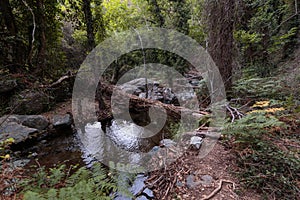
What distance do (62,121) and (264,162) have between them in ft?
15.6

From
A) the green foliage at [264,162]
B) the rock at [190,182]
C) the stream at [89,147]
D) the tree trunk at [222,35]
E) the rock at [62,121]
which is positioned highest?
the tree trunk at [222,35]

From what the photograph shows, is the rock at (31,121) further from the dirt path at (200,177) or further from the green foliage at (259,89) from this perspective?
the green foliage at (259,89)

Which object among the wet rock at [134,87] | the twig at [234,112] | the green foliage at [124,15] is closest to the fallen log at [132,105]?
the wet rock at [134,87]

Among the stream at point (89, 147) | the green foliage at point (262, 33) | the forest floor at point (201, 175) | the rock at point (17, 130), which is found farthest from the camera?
the green foliage at point (262, 33)

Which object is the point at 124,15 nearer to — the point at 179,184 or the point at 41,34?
the point at 41,34

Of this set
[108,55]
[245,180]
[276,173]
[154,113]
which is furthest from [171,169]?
[108,55]

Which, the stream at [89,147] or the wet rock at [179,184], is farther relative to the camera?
the stream at [89,147]

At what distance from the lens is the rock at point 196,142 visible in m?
2.50

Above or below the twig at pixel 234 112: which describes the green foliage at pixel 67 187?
below

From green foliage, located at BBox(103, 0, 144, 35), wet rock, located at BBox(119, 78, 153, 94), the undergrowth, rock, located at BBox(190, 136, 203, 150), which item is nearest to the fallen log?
wet rock, located at BBox(119, 78, 153, 94)

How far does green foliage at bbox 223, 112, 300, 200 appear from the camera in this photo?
1559mm

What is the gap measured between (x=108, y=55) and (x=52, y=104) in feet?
9.71

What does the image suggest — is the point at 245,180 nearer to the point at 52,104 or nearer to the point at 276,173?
the point at 276,173

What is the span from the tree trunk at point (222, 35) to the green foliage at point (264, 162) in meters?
1.78
